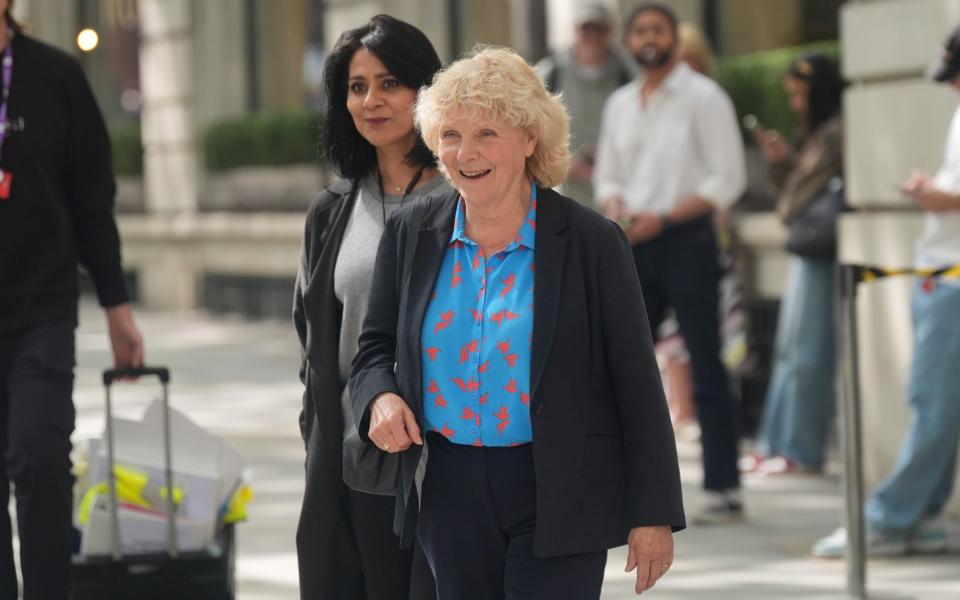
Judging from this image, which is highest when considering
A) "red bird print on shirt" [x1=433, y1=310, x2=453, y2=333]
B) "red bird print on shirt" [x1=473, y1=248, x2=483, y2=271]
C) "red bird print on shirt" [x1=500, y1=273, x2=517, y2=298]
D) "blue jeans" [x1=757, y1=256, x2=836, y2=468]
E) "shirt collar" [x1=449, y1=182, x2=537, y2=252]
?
"shirt collar" [x1=449, y1=182, x2=537, y2=252]

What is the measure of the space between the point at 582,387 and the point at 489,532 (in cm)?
35

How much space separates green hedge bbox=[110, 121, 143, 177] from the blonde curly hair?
17925 mm

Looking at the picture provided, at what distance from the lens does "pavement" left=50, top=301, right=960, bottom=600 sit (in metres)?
6.23

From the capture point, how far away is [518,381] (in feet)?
11.6

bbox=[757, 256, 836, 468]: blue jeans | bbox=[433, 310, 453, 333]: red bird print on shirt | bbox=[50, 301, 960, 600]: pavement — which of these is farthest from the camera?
bbox=[757, 256, 836, 468]: blue jeans

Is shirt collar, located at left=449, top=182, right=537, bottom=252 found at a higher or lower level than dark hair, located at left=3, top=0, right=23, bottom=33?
lower

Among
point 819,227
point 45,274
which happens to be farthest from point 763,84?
point 45,274

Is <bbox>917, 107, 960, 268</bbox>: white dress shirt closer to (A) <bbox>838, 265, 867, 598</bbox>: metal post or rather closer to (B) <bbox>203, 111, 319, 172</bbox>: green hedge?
(A) <bbox>838, 265, 867, 598</bbox>: metal post

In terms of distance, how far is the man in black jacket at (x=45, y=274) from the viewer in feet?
16.1

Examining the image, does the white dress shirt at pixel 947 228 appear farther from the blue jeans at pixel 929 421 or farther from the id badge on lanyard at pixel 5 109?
the id badge on lanyard at pixel 5 109

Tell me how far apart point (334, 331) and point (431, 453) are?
0.64 metres

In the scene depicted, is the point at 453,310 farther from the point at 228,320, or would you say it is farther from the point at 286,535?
the point at 228,320

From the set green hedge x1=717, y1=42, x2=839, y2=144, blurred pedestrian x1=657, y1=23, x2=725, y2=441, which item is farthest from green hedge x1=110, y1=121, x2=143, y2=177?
blurred pedestrian x1=657, y1=23, x2=725, y2=441

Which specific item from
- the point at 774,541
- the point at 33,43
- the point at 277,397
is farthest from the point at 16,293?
the point at 277,397
